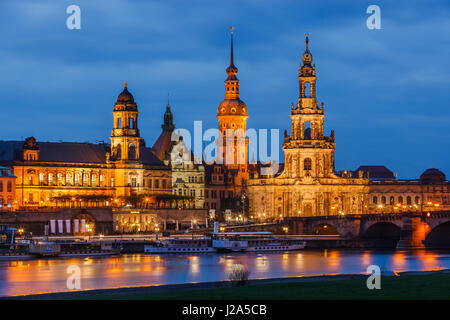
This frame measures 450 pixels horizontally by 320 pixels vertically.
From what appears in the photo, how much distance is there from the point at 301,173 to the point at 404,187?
2483cm

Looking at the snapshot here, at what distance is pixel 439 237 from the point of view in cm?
13700

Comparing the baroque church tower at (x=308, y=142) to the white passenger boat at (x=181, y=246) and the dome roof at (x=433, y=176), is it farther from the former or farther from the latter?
the white passenger boat at (x=181, y=246)

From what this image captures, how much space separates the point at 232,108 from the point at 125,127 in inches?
1628

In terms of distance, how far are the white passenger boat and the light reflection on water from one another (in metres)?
3.50

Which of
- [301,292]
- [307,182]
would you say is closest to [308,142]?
[307,182]

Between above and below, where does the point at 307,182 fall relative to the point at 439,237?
above

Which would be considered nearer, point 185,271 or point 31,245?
point 185,271

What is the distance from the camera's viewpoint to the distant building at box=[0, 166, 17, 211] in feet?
467

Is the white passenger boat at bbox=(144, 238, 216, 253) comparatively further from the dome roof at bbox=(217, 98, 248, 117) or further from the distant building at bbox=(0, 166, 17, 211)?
the dome roof at bbox=(217, 98, 248, 117)

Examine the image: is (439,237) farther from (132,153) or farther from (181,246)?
(132,153)

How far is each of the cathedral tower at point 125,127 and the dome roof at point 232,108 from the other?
38763 millimetres

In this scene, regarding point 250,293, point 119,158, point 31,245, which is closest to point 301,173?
point 119,158

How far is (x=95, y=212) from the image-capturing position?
140 meters
